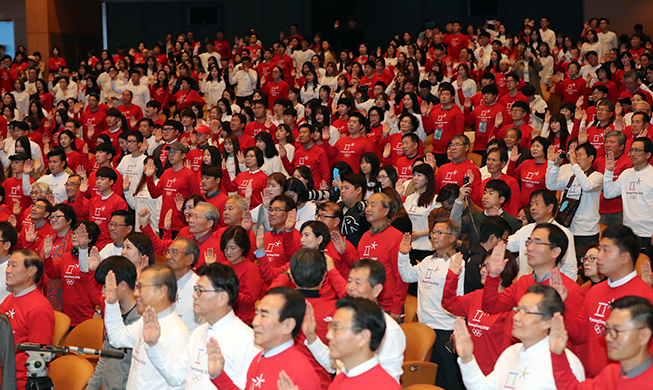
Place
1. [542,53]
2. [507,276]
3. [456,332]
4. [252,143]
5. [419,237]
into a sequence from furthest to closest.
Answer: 1. [542,53]
2. [252,143]
3. [419,237]
4. [507,276]
5. [456,332]

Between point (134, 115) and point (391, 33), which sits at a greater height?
point (391, 33)

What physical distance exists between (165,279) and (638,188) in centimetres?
→ 468

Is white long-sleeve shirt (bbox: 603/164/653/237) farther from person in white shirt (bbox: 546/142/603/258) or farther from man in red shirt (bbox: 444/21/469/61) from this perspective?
man in red shirt (bbox: 444/21/469/61)

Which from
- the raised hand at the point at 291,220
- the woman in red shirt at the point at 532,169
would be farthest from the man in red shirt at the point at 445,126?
the raised hand at the point at 291,220

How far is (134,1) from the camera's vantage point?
73.8ft

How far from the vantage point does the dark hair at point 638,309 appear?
3.16 m

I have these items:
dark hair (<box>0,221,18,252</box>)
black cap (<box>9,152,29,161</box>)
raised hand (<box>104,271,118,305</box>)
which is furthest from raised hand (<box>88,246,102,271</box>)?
black cap (<box>9,152,29,161</box>)

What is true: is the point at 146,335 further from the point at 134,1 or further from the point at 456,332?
the point at 134,1

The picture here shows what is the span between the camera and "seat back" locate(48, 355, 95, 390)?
4543 millimetres

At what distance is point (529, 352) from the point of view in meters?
3.46

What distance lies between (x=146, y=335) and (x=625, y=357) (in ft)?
7.92

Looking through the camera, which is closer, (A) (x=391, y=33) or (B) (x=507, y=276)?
(B) (x=507, y=276)

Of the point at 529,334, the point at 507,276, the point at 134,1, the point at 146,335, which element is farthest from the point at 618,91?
the point at 134,1

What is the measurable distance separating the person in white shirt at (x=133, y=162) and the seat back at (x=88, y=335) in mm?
4004
